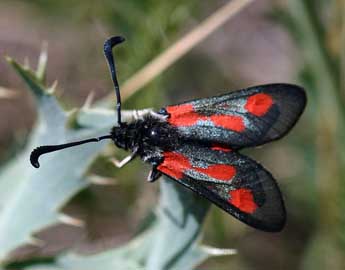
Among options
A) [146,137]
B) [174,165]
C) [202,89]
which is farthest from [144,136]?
[202,89]

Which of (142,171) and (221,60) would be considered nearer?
(142,171)

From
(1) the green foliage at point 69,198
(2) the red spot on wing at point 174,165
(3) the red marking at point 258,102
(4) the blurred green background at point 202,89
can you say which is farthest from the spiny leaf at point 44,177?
(3) the red marking at point 258,102

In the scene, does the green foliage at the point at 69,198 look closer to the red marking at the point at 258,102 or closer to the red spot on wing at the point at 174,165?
the red spot on wing at the point at 174,165

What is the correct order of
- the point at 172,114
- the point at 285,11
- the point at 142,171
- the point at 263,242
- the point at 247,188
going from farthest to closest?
the point at 263,242
the point at 142,171
the point at 285,11
the point at 172,114
the point at 247,188

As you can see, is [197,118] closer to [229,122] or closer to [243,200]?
[229,122]

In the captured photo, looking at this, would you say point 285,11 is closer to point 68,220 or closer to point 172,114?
point 172,114

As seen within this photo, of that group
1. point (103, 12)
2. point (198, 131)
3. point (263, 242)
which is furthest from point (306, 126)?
point (198, 131)

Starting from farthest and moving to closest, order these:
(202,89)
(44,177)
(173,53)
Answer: (202,89) < (173,53) < (44,177)
